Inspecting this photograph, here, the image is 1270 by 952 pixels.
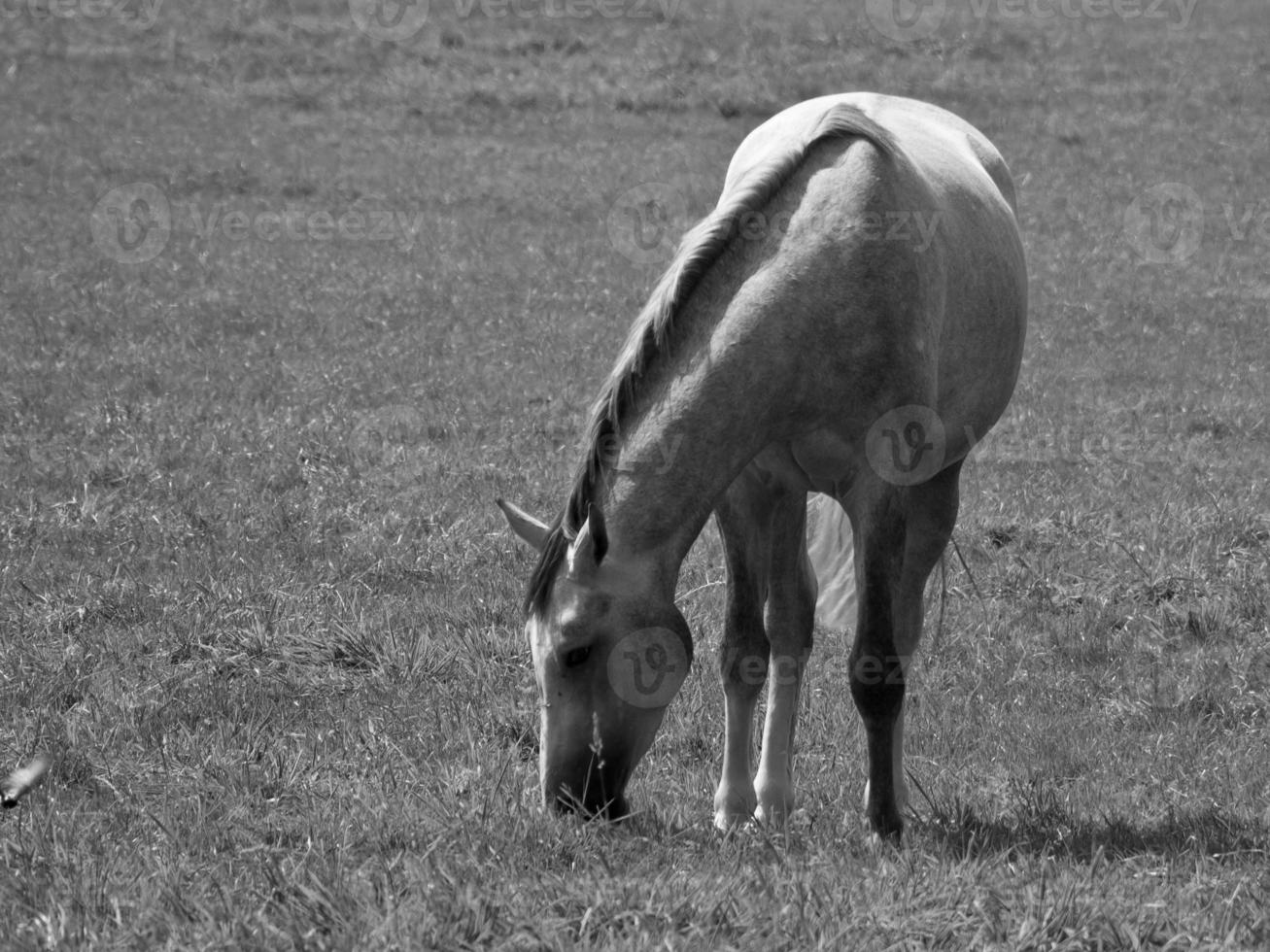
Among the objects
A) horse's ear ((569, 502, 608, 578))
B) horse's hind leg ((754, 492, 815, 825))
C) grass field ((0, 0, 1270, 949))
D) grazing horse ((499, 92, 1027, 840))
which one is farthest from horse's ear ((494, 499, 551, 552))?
horse's hind leg ((754, 492, 815, 825))

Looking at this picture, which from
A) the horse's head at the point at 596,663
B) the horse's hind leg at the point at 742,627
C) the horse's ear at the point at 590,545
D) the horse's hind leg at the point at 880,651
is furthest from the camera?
the horse's hind leg at the point at 742,627

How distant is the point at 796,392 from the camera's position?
4094mm

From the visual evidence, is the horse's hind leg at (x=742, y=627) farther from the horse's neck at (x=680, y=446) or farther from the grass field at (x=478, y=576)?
the horse's neck at (x=680, y=446)

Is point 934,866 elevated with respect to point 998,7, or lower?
lower

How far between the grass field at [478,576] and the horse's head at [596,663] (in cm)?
19

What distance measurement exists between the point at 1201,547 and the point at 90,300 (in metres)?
8.85

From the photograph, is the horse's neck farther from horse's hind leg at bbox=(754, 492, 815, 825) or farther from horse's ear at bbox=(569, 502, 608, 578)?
horse's hind leg at bbox=(754, 492, 815, 825)

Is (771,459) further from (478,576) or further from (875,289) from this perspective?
(478,576)

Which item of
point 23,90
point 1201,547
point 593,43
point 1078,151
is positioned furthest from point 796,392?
point 593,43

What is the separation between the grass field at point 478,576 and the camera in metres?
3.33

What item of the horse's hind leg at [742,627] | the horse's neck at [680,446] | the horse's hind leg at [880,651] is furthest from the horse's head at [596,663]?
the horse's hind leg at [742,627]

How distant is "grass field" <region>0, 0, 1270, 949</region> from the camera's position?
3332 mm

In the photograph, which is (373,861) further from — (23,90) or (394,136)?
(23,90)

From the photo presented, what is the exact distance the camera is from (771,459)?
4469 mm
